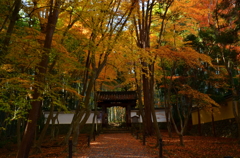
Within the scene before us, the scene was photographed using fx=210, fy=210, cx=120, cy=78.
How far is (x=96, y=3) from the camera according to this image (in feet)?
26.0

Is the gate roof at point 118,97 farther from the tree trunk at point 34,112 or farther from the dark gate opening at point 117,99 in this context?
the tree trunk at point 34,112

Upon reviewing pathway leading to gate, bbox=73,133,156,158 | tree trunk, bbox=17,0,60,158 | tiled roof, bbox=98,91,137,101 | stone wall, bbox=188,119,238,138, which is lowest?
pathway leading to gate, bbox=73,133,156,158

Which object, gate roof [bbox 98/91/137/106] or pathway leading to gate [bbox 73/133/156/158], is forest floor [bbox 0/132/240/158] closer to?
pathway leading to gate [bbox 73/133/156/158]

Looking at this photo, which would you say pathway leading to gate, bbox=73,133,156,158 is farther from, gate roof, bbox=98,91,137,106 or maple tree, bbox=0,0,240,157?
gate roof, bbox=98,91,137,106

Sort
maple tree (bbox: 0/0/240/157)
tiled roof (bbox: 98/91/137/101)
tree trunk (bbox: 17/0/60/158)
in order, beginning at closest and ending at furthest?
1. tree trunk (bbox: 17/0/60/158)
2. maple tree (bbox: 0/0/240/157)
3. tiled roof (bbox: 98/91/137/101)

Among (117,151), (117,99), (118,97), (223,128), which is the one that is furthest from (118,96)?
(117,151)

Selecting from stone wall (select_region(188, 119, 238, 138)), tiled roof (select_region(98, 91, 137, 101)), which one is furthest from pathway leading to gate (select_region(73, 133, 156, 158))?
tiled roof (select_region(98, 91, 137, 101))

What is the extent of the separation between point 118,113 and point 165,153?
29.8m

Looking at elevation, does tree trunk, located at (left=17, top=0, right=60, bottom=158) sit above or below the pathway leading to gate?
above

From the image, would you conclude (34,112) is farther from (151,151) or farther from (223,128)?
(223,128)

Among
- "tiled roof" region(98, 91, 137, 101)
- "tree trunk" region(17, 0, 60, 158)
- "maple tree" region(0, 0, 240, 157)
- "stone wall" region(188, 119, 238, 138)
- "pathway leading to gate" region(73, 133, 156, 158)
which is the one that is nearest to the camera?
"tree trunk" region(17, 0, 60, 158)

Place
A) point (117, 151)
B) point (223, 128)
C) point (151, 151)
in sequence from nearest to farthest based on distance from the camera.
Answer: point (151, 151), point (117, 151), point (223, 128)

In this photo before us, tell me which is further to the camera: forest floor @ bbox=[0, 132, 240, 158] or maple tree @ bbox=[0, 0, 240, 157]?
forest floor @ bbox=[0, 132, 240, 158]

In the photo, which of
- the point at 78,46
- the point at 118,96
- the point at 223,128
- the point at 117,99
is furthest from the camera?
the point at 118,96
